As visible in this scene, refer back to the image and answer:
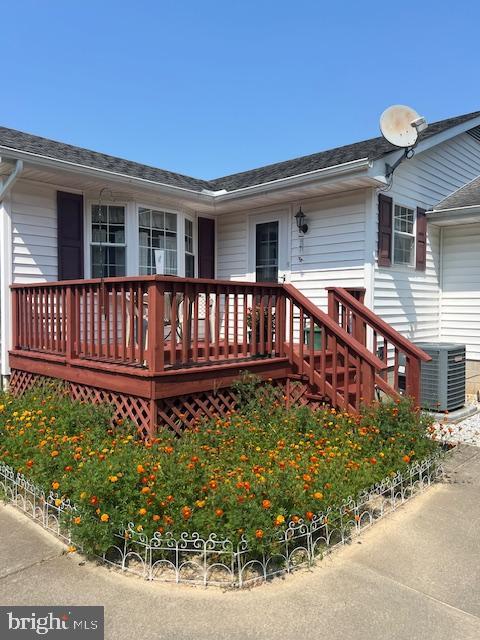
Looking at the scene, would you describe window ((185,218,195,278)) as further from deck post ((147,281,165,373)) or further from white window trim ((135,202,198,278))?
deck post ((147,281,165,373))

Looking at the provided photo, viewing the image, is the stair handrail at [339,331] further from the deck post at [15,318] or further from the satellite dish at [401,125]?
the deck post at [15,318]

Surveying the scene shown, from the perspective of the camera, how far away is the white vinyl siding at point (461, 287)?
8.10 meters

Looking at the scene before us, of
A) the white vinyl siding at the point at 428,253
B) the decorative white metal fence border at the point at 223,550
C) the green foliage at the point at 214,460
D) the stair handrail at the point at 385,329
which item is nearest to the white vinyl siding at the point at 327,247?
the white vinyl siding at the point at 428,253

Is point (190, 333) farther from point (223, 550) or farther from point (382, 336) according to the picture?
point (223, 550)

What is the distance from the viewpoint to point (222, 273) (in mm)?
8789

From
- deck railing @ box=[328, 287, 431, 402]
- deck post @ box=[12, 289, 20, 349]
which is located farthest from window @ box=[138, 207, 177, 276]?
deck railing @ box=[328, 287, 431, 402]

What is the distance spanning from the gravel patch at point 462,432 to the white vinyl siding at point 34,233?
5.27 m

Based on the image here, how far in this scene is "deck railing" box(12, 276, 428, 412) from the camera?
14.8 ft

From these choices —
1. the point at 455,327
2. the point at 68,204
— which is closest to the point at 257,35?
the point at 68,204

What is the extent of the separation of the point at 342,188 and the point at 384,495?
458cm

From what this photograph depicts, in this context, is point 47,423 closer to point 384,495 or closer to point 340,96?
point 384,495

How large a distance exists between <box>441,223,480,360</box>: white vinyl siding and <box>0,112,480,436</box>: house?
25 millimetres

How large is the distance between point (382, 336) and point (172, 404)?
8.86 ft

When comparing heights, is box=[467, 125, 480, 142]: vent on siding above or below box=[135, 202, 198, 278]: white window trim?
above
